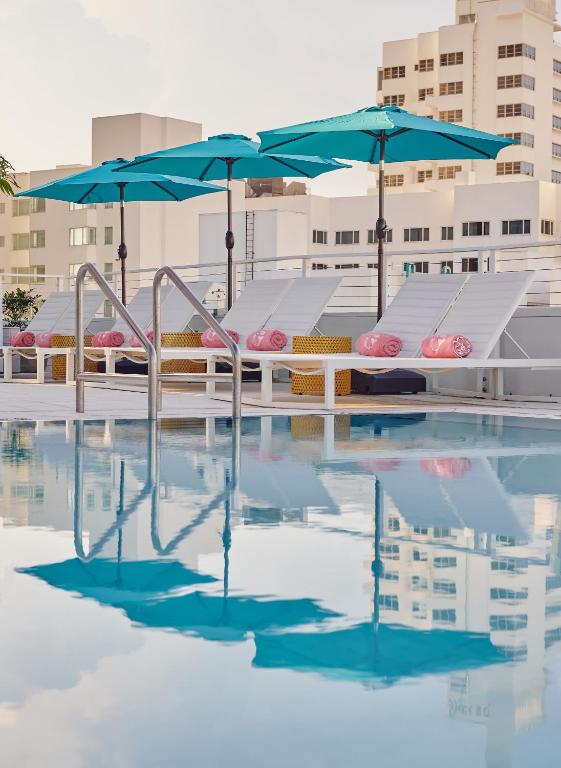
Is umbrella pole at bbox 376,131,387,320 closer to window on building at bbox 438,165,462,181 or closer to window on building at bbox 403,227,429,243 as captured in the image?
window on building at bbox 403,227,429,243

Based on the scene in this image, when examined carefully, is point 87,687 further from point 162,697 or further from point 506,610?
point 506,610

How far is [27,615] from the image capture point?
3348mm

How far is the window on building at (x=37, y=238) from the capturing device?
87.1 m

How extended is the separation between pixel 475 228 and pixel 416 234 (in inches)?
144

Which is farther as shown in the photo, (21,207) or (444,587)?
(21,207)

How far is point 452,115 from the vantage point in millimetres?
83250

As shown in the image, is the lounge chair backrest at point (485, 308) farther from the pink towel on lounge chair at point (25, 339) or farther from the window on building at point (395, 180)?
the window on building at point (395, 180)

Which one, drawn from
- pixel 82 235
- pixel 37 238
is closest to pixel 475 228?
pixel 82 235

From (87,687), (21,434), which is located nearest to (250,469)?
(21,434)

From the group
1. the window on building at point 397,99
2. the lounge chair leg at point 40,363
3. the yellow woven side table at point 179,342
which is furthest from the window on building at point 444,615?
the window on building at point 397,99

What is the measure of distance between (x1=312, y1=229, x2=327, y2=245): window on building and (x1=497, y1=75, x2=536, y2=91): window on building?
16734 mm

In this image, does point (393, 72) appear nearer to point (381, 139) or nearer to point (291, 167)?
point (291, 167)

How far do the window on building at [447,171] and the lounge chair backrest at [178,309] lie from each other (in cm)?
6721

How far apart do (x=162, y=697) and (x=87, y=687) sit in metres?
0.17
